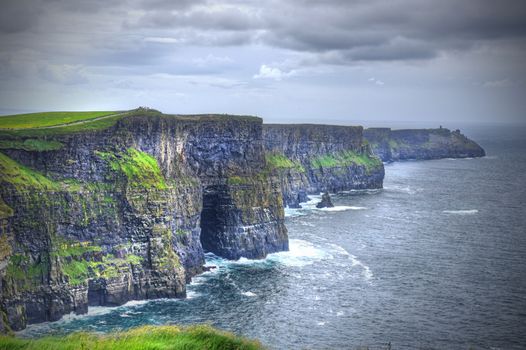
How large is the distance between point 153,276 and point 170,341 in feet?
167

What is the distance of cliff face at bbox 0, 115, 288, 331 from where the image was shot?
266 ft

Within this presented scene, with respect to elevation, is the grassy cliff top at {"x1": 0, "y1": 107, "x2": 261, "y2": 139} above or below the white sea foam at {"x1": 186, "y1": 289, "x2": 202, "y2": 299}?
above

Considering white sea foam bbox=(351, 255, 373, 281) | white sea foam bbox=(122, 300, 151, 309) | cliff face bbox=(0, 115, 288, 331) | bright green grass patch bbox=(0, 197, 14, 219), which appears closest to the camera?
bright green grass patch bbox=(0, 197, 14, 219)

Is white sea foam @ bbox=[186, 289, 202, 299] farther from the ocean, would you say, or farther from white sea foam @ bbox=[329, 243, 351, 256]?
white sea foam @ bbox=[329, 243, 351, 256]

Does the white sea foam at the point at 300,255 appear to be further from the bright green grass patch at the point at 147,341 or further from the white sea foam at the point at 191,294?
the bright green grass patch at the point at 147,341

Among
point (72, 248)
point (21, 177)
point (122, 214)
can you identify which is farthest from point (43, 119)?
point (72, 248)

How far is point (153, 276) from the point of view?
9212 centimetres

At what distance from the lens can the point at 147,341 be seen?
42.1 meters

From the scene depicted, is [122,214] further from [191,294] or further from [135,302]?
[191,294]

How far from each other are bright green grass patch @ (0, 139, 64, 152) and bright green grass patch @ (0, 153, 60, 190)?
6.84 ft

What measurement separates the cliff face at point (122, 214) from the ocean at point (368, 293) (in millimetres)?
3854

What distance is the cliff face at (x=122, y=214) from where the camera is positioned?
8094cm

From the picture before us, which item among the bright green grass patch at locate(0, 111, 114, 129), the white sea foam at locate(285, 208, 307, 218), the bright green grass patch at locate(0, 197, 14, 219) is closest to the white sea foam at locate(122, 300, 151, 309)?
the bright green grass patch at locate(0, 197, 14, 219)

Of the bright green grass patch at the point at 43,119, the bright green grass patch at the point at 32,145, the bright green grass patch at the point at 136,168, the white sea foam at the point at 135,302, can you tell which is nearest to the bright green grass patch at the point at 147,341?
the white sea foam at the point at 135,302
